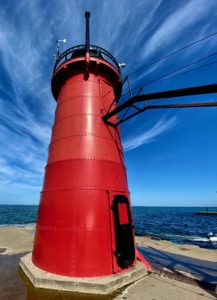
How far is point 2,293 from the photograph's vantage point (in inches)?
239

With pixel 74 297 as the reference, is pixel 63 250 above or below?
above

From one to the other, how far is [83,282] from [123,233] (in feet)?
6.95

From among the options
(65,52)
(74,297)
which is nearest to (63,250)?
(74,297)

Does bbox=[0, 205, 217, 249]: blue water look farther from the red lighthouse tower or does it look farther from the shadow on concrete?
the red lighthouse tower

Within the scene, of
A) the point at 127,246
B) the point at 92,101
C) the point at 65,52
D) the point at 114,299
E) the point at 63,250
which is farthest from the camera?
the point at 65,52

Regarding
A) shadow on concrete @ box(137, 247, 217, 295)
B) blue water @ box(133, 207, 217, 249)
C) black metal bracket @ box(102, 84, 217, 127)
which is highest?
black metal bracket @ box(102, 84, 217, 127)

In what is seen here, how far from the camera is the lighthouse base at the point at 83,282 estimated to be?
5.93 meters

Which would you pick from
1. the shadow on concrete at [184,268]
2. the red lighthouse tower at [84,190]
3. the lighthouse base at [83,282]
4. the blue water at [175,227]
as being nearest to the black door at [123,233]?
the red lighthouse tower at [84,190]

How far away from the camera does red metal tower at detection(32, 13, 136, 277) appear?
6737 millimetres

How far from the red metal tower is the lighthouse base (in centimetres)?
24

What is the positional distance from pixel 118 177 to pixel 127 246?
268 centimetres

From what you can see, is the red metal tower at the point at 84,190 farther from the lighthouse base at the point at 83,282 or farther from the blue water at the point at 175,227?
the blue water at the point at 175,227

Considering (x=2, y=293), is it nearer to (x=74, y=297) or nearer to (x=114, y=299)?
(x=74, y=297)

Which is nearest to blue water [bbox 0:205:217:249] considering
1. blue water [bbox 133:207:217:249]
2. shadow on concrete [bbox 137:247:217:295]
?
blue water [bbox 133:207:217:249]
